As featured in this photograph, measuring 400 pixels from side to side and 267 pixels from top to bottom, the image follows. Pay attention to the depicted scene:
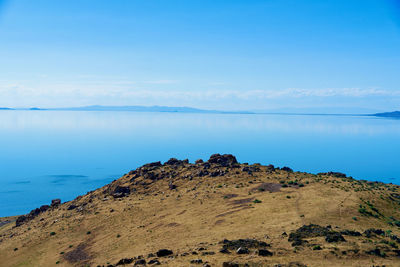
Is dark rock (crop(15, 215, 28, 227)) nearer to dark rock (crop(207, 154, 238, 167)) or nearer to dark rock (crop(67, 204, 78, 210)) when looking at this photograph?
dark rock (crop(67, 204, 78, 210))

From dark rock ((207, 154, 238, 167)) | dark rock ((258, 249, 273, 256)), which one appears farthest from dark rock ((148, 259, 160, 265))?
dark rock ((207, 154, 238, 167))

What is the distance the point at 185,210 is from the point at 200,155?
126 m

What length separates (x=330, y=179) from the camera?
5331 centimetres

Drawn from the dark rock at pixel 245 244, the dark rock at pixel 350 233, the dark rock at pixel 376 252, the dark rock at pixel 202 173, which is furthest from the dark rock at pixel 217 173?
the dark rock at pixel 376 252

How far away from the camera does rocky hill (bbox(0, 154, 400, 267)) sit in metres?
24.7

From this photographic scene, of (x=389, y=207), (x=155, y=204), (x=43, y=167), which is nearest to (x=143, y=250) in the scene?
(x=155, y=204)

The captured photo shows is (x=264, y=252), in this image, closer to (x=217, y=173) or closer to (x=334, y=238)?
(x=334, y=238)

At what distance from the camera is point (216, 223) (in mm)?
37562

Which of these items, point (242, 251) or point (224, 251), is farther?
point (224, 251)

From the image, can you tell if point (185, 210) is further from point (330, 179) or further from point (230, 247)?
point (330, 179)

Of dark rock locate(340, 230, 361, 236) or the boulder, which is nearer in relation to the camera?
the boulder

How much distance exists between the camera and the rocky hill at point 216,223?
80.9ft

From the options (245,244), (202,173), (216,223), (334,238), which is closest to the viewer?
(334,238)

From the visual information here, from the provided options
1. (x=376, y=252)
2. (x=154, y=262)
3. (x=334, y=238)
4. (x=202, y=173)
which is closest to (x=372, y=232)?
(x=334, y=238)
